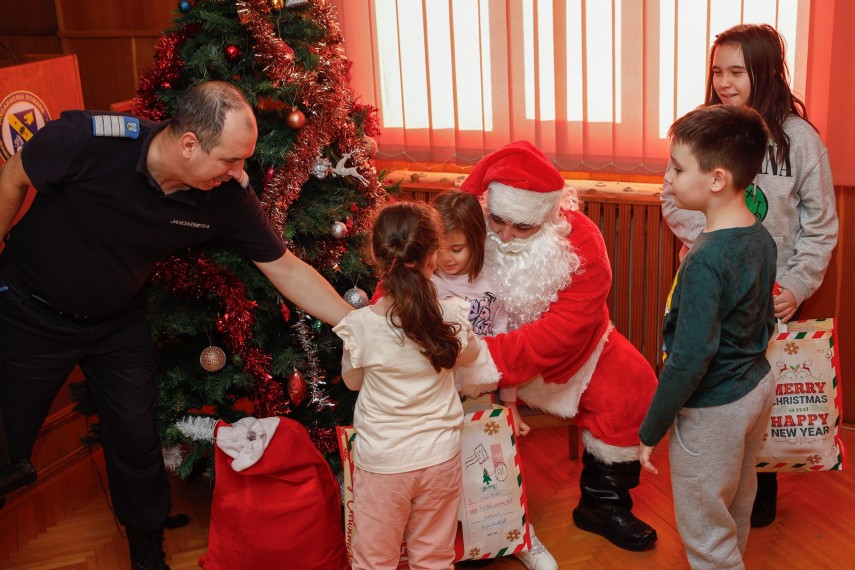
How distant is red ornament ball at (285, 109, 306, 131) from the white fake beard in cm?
70

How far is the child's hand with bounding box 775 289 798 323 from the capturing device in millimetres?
2848

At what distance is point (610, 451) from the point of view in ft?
9.57

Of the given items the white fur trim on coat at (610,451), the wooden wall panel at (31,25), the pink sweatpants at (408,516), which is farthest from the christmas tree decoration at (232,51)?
the wooden wall panel at (31,25)

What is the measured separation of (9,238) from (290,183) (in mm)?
844

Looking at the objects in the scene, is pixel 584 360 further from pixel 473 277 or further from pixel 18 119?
pixel 18 119

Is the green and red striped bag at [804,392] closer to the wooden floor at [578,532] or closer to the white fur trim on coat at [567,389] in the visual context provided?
the wooden floor at [578,532]

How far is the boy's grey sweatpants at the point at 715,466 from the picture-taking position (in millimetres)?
2299

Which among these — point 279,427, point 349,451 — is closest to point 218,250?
point 279,427

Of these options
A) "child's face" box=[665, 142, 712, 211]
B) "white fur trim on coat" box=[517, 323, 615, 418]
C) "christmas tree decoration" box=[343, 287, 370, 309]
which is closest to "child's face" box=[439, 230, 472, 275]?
"christmas tree decoration" box=[343, 287, 370, 309]

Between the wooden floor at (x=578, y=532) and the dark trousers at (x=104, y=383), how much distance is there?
0.36 metres

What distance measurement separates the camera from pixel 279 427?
9.37 feet

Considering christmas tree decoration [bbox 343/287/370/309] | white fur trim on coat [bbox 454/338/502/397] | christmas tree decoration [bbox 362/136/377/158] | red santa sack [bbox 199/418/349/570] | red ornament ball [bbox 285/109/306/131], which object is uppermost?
red ornament ball [bbox 285/109/306/131]

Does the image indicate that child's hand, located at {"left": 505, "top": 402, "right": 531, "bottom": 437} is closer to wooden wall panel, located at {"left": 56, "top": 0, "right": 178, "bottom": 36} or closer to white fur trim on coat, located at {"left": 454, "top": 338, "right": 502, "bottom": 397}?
white fur trim on coat, located at {"left": 454, "top": 338, "right": 502, "bottom": 397}

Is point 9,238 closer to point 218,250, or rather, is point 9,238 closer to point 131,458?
point 218,250
